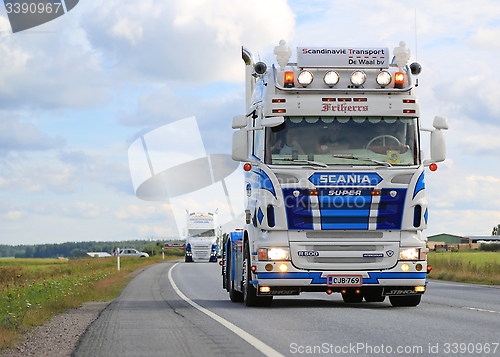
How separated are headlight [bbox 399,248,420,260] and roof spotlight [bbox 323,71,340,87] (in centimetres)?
323

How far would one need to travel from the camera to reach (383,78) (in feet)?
39.7

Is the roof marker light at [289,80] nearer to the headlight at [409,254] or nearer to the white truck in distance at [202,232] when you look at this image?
the headlight at [409,254]

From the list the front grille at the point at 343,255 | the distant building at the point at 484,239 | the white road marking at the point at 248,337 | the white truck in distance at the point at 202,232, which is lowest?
the white road marking at the point at 248,337

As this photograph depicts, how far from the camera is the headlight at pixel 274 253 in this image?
37.4 feet

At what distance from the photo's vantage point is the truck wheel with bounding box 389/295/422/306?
41.7 ft

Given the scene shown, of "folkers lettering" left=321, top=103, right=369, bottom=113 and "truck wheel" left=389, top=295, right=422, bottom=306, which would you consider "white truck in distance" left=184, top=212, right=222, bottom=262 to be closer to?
"truck wheel" left=389, top=295, right=422, bottom=306

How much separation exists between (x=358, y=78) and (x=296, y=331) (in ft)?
17.0

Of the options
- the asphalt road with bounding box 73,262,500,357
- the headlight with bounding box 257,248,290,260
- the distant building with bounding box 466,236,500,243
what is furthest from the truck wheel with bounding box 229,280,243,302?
the distant building with bounding box 466,236,500,243

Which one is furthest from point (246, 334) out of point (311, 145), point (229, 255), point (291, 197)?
point (229, 255)

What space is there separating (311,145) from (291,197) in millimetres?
1045

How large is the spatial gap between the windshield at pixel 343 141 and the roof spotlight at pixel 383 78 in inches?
27.3

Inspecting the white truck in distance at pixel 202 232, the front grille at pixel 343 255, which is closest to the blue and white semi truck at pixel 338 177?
the front grille at pixel 343 255

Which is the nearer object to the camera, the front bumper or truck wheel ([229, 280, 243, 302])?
the front bumper

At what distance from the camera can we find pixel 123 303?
614 inches
